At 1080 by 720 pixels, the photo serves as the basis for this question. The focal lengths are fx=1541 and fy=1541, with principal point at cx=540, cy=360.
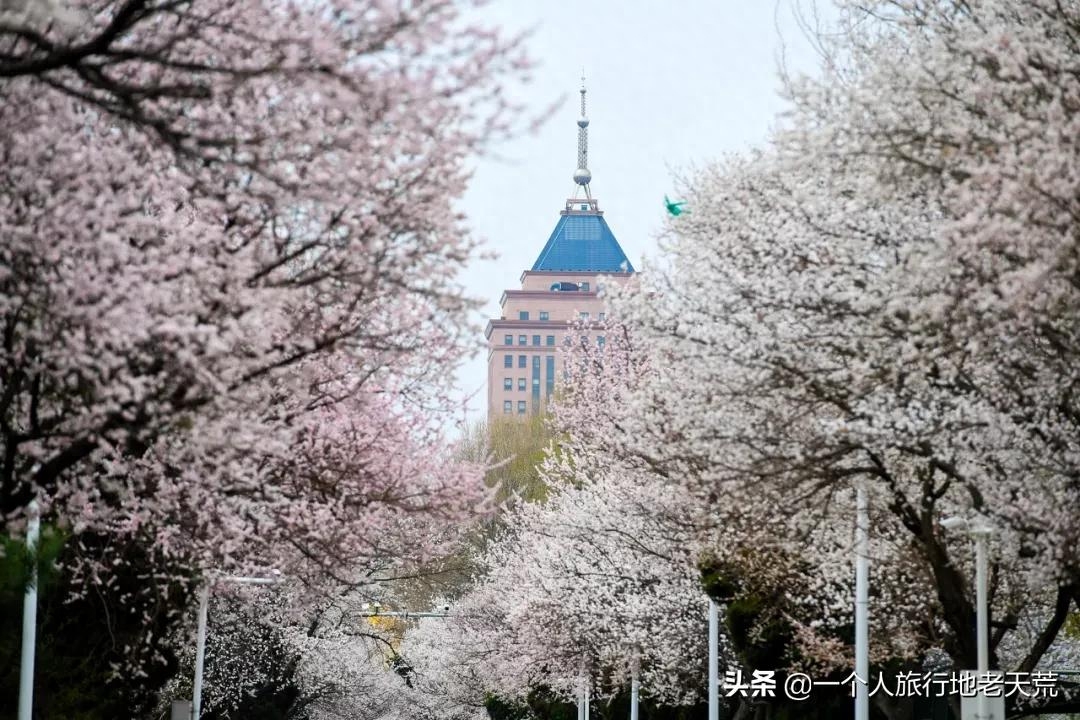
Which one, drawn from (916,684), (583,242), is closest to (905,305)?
(916,684)

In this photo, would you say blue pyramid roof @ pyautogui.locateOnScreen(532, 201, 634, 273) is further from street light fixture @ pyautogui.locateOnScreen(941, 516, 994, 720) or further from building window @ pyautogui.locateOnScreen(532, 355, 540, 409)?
street light fixture @ pyautogui.locateOnScreen(941, 516, 994, 720)

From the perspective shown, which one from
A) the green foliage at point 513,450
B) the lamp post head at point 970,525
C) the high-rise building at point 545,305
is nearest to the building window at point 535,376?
the high-rise building at point 545,305

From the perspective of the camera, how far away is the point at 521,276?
169375 mm

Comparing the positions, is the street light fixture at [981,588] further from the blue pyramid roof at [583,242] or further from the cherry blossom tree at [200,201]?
the blue pyramid roof at [583,242]

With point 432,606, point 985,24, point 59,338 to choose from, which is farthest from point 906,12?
point 432,606

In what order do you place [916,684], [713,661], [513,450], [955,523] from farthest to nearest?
1. [513,450]
2. [713,661]
3. [916,684]
4. [955,523]

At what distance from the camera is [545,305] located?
6481 inches

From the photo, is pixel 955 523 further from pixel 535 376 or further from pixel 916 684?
pixel 535 376

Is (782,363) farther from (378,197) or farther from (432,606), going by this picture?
(432,606)

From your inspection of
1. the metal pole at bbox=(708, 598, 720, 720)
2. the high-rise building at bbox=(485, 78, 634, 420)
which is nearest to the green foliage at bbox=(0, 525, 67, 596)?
the metal pole at bbox=(708, 598, 720, 720)

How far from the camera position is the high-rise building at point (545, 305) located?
162 metres

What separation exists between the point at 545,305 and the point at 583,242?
7917 millimetres

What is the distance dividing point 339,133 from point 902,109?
14.3 feet

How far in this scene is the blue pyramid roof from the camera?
162m
